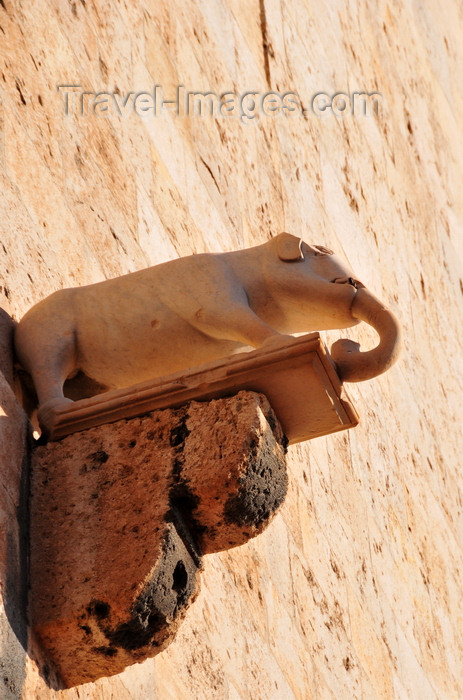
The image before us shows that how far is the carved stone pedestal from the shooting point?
208 centimetres

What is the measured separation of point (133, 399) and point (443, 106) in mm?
4984

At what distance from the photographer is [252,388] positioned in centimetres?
226

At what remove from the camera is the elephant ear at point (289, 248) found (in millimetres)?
2576

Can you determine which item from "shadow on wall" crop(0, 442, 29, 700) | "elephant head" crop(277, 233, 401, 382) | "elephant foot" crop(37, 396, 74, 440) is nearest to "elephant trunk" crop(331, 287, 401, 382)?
"elephant head" crop(277, 233, 401, 382)

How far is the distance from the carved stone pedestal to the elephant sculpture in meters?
0.17

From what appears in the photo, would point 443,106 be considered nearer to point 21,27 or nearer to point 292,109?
point 292,109

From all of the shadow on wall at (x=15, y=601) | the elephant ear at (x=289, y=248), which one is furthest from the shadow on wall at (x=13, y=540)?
the elephant ear at (x=289, y=248)

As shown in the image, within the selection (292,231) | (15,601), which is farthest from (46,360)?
(292,231)

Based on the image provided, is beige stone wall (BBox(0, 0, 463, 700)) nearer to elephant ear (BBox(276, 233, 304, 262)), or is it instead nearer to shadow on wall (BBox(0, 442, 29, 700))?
shadow on wall (BBox(0, 442, 29, 700))

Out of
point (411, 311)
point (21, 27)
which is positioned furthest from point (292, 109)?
point (21, 27)

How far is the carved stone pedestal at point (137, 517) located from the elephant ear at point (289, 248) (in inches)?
17.5

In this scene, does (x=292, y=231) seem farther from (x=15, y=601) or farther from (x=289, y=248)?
(x=15, y=601)

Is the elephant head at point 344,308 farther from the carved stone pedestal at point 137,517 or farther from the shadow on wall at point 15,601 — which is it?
the shadow on wall at point 15,601

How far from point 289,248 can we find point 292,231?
1754 mm
